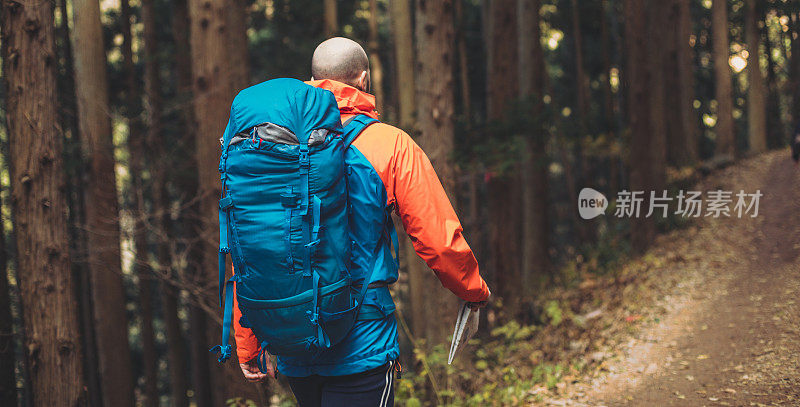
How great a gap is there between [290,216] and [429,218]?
512 mm

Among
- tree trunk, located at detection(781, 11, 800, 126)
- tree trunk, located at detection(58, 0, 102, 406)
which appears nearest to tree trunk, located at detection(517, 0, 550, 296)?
tree trunk, located at detection(58, 0, 102, 406)

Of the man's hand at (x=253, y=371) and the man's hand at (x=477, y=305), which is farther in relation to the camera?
the man's hand at (x=253, y=371)

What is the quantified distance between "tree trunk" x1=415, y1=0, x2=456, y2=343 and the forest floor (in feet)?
6.04

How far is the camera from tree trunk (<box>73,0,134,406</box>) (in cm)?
1024

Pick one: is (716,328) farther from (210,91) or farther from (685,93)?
(685,93)

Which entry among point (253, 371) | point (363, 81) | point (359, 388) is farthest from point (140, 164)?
point (359, 388)

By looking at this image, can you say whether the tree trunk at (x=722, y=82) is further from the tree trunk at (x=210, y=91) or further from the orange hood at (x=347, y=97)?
the orange hood at (x=347, y=97)

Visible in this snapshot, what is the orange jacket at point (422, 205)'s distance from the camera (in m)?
2.48

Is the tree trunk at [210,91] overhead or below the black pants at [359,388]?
overhead

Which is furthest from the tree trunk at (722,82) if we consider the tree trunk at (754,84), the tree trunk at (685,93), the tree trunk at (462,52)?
the tree trunk at (462,52)

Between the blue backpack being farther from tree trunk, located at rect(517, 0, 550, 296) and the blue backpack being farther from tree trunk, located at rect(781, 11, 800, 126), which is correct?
tree trunk, located at rect(781, 11, 800, 126)

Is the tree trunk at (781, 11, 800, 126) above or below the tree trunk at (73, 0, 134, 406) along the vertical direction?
above

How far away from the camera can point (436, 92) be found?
7.75 m

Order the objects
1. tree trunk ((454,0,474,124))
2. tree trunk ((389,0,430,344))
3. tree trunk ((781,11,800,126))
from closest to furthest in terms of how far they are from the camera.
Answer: tree trunk ((389,0,430,344))
tree trunk ((454,0,474,124))
tree trunk ((781,11,800,126))
